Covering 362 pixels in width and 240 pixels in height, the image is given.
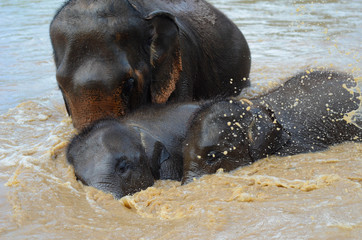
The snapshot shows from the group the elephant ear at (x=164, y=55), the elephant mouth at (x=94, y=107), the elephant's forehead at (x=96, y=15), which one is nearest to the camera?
the elephant mouth at (x=94, y=107)

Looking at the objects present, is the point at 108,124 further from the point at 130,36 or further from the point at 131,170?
the point at 130,36

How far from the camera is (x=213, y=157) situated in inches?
134

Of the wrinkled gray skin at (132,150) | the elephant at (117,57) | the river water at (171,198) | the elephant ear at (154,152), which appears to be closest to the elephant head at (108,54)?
the elephant at (117,57)

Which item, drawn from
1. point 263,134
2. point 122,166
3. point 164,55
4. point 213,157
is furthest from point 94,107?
point 263,134

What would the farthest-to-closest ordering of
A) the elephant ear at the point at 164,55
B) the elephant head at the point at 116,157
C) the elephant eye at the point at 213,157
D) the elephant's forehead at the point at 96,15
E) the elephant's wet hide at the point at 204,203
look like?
the elephant ear at the point at 164,55
the elephant's forehead at the point at 96,15
the elephant eye at the point at 213,157
the elephant head at the point at 116,157
the elephant's wet hide at the point at 204,203

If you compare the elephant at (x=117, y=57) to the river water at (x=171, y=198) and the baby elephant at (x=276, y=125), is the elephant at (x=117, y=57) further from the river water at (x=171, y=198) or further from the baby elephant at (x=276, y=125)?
the baby elephant at (x=276, y=125)

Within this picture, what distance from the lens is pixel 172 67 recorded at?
4391mm

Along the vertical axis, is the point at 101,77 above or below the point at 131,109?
above

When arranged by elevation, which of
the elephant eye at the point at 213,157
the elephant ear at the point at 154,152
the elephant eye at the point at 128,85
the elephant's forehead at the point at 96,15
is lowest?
the elephant ear at the point at 154,152

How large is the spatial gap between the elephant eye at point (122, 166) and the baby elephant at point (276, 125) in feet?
1.26

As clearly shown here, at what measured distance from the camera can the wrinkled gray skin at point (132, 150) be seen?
328cm

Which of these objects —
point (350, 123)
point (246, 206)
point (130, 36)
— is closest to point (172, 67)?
point (130, 36)

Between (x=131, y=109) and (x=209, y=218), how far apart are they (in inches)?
62.8

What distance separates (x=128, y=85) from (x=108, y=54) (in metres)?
0.27
